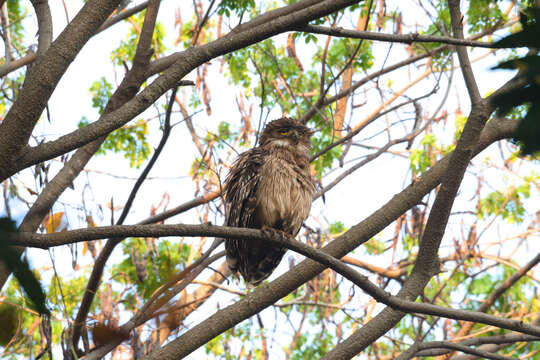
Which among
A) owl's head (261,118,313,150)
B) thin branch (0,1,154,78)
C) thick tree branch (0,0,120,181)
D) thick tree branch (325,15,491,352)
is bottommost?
thick tree branch (325,15,491,352)

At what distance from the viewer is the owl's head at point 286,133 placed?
5.44 m

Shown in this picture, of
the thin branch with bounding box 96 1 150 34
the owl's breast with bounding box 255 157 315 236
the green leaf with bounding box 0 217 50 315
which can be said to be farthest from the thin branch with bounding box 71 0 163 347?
the green leaf with bounding box 0 217 50 315

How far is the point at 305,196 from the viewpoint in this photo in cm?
518

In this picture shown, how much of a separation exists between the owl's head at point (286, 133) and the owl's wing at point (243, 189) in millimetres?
325

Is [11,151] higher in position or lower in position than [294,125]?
lower

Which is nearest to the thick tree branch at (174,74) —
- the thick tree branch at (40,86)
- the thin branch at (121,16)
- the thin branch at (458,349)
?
the thick tree branch at (40,86)

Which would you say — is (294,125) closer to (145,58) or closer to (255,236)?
(145,58)

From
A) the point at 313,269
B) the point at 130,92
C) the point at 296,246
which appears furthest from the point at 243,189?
the point at 296,246

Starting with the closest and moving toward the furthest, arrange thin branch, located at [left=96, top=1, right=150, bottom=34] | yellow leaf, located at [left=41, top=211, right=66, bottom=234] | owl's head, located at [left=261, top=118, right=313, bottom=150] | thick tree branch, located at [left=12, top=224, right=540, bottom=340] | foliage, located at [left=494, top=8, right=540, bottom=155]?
foliage, located at [left=494, top=8, right=540, bottom=155] → thick tree branch, located at [left=12, top=224, right=540, bottom=340] → yellow leaf, located at [left=41, top=211, right=66, bottom=234] → owl's head, located at [left=261, top=118, right=313, bottom=150] → thin branch, located at [left=96, top=1, right=150, bottom=34]

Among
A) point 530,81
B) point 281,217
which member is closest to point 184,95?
point 281,217

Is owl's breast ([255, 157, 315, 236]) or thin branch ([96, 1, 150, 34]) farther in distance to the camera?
thin branch ([96, 1, 150, 34])

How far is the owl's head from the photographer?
5.44 meters

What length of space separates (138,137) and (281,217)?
4.75m

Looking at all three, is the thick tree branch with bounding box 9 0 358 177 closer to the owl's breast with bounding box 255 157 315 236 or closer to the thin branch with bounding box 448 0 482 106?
the thin branch with bounding box 448 0 482 106
